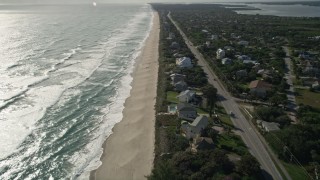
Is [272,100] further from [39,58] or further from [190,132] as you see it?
[39,58]

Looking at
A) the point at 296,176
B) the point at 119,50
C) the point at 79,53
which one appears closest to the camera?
the point at 296,176

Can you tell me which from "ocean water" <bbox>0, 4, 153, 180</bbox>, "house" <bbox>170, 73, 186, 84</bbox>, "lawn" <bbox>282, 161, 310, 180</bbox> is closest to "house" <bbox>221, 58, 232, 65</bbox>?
"house" <bbox>170, 73, 186, 84</bbox>

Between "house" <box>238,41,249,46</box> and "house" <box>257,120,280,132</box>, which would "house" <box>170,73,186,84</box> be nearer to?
"house" <box>257,120,280,132</box>

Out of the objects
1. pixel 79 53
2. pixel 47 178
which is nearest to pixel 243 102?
pixel 47 178

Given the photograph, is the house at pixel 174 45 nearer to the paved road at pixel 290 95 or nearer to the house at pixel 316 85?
the paved road at pixel 290 95

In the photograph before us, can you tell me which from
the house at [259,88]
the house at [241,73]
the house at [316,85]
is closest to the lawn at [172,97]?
the house at [259,88]

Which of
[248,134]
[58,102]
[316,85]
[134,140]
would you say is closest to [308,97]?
[316,85]
